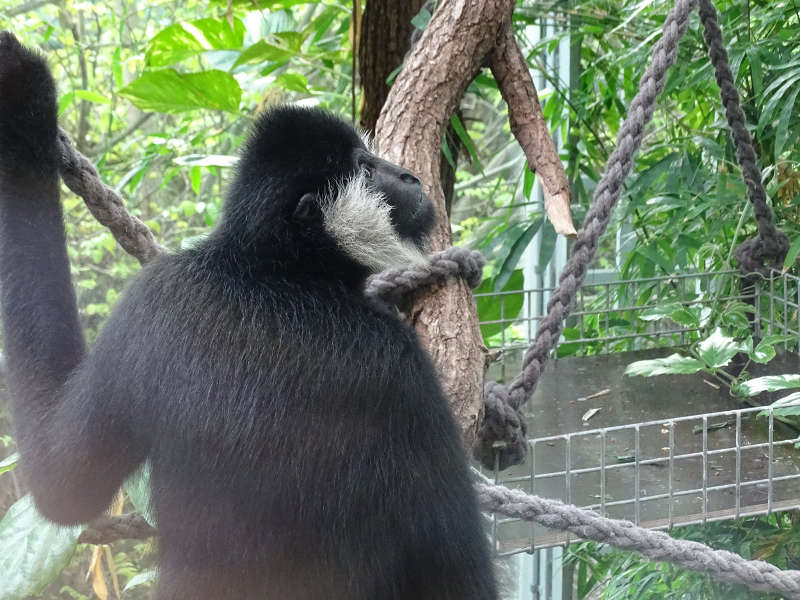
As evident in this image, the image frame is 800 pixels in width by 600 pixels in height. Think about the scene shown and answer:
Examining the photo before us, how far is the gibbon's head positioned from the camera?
1162 millimetres

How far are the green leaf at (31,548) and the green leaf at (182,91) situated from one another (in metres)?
1.32

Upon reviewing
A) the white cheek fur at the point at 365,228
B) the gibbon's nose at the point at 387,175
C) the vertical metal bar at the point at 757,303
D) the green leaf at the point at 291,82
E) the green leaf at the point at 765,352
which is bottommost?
the green leaf at the point at 765,352

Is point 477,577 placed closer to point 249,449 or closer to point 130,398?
point 249,449

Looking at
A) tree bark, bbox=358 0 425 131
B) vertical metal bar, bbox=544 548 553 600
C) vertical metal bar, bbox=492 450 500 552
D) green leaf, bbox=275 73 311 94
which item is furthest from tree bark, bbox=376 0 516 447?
vertical metal bar, bbox=544 548 553 600

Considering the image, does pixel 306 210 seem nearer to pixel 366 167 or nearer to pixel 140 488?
pixel 366 167

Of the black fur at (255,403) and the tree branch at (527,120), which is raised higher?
the tree branch at (527,120)

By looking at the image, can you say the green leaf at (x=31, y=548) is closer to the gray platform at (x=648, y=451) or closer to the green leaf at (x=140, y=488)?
the green leaf at (x=140, y=488)

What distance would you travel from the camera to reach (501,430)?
1.24m

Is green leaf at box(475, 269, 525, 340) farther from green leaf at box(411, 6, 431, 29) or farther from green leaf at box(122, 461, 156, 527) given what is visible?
green leaf at box(122, 461, 156, 527)

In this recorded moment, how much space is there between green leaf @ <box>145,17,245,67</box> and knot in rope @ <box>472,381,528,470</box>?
1.73 m

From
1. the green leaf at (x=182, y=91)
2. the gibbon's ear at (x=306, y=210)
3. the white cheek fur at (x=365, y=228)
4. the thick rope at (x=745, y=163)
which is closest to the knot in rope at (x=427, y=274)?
the white cheek fur at (x=365, y=228)

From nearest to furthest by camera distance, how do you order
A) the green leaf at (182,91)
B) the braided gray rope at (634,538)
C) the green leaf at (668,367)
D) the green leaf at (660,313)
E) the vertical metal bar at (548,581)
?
the braided gray rope at (634,538) < the green leaf at (668,367) < the green leaf at (660,313) < the green leaf at (182,91) < the vertical metal bar at (548,581)

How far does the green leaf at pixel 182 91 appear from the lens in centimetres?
235

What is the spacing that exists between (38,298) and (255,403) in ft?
1.50
